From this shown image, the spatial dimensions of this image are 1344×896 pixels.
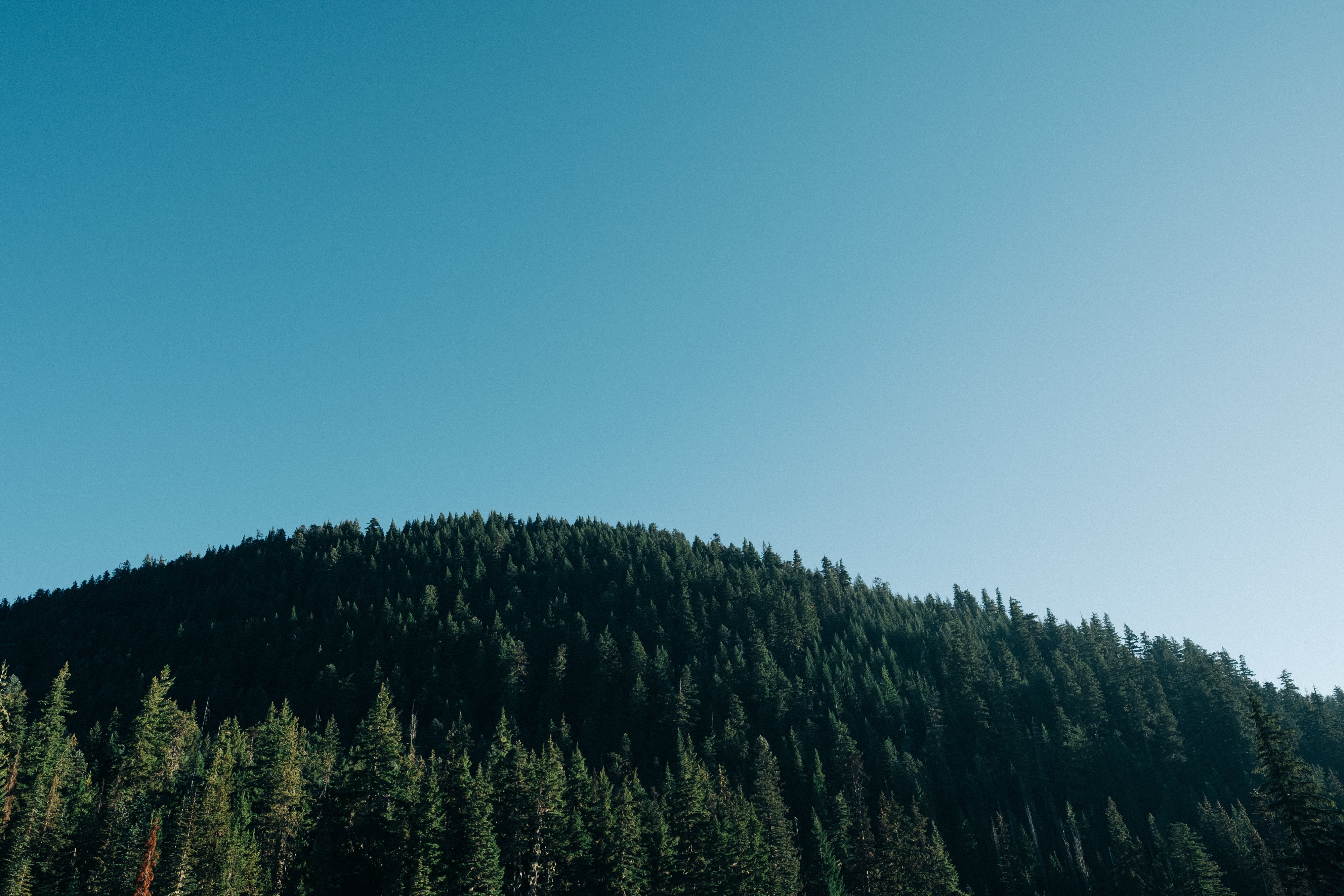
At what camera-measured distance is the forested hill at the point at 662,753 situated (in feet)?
234

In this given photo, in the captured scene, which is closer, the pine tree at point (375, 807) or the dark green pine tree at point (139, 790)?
the dark green pine tree at point (139, 790)

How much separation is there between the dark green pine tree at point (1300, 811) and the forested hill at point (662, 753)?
6.6 inches

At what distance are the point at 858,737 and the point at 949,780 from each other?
14.9m

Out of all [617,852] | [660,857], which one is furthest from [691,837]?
[617,852]

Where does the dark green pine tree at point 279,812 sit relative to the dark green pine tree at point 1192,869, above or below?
above

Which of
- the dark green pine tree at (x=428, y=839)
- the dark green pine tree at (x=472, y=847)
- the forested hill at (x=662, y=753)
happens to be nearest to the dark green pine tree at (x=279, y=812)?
the forested hill at (x=662, y=753)

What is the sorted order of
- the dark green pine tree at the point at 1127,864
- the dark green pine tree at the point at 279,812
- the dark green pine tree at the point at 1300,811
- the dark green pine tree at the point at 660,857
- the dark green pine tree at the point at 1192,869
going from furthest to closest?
1. the dark green pine tree at the point at 1127,864
2. the dark green pine tree at the point at 1192,869
3. the dark green pine tree at the point at 660,857
4. the dark green pine tree at the point at 279,812
5. the dark green pine tree at the point at 1300,811

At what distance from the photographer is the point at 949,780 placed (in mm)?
124312

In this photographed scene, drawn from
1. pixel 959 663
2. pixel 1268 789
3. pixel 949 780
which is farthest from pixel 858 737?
pixel 1268 789

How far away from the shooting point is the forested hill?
7131 centimetres

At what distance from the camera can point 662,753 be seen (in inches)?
5202

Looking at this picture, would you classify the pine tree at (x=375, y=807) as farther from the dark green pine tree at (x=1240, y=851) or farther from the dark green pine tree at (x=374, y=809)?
the dark green pine tree at (x=1240, y=851)

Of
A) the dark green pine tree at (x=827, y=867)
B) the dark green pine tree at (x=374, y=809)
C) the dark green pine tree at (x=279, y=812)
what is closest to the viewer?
the dark green pine tree at (x=374, y=809)

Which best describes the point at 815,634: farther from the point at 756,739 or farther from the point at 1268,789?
the point at 1268,789
